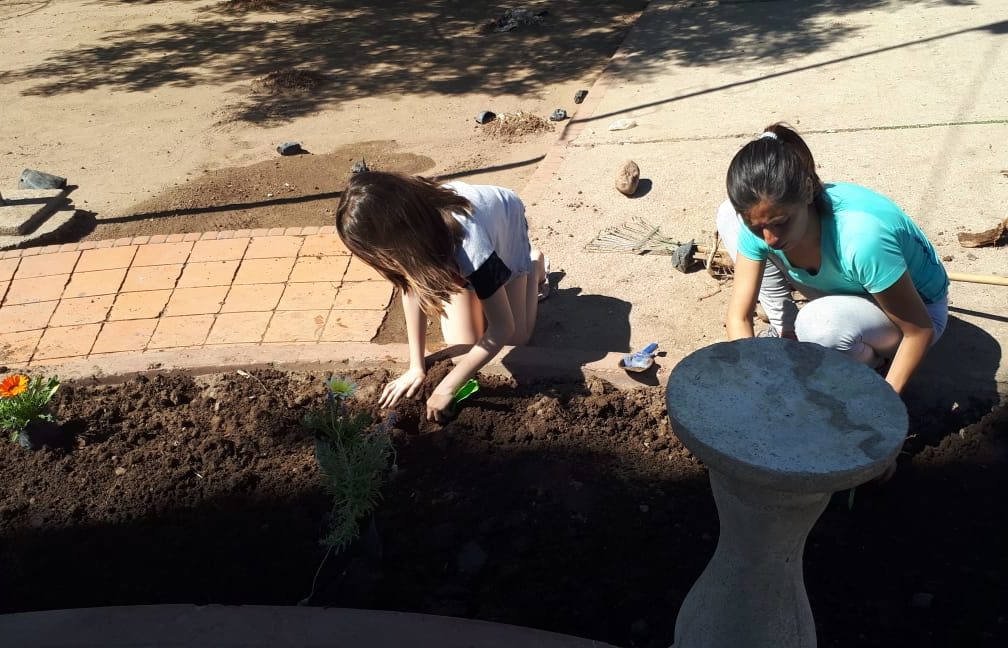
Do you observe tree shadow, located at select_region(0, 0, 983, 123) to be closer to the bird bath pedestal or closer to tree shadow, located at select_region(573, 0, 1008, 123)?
tree shadow, located at select_region(573, 0, 1008, 123)

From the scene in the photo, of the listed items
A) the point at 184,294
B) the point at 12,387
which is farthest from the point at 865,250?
the point at 184,294

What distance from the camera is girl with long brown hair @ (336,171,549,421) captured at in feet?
8.95

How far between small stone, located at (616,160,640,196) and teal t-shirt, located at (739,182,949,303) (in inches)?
79.1

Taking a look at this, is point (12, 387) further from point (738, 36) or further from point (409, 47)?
point (738, 36)

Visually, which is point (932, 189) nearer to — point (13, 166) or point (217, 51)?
point (13, 166)

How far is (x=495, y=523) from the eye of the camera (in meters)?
2.81

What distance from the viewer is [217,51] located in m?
8.97

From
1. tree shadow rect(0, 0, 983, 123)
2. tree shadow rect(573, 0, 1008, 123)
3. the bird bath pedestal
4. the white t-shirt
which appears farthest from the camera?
tree shadow rect(0, 0, 983, 123)

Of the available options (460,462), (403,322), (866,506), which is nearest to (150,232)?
(403,322)

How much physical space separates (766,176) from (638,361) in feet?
3.61

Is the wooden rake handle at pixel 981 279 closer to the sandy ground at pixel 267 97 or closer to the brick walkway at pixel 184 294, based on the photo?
the brick walkway at pixel 184 294

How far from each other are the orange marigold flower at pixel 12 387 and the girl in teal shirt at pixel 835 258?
2483mm

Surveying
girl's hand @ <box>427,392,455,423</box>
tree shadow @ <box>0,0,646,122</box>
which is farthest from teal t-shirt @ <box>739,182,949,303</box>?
tree shadow @ <box>0,0,646,122</box>

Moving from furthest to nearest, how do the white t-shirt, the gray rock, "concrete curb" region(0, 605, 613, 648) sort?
the gray rock → the white t-shirt → "concrete curb" region(0, 605, 613, 648)
